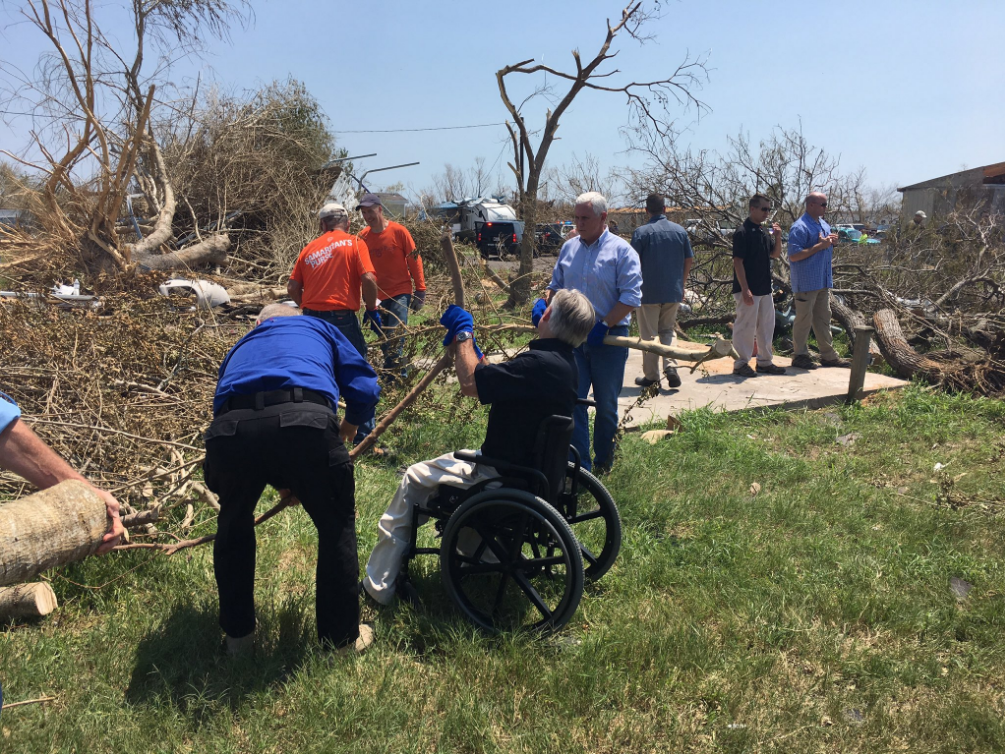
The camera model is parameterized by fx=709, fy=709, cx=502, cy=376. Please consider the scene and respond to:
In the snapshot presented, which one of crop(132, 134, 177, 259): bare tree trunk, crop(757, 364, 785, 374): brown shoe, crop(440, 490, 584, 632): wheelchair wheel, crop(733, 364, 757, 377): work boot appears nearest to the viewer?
crop(440, 490, 584, 632): wheelchair wheel

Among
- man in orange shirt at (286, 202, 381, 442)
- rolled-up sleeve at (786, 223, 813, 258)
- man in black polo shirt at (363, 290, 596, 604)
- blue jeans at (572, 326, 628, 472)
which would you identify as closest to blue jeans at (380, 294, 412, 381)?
man in orange shirt at (286, 202, 381, 442)

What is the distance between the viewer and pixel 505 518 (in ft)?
10.1

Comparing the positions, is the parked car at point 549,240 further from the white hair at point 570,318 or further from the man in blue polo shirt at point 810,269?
the white hair at point 570,318

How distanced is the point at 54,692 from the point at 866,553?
3.89 m

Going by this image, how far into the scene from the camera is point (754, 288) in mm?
7520

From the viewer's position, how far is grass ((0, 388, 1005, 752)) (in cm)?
252

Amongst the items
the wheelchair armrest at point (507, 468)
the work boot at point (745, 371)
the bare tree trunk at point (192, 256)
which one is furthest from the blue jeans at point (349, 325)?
the bare tree trunk at point (192, 256)

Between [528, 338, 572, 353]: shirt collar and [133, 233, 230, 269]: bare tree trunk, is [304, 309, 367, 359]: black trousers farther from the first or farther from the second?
[133, 233, 230, 269]: bare tree trunk

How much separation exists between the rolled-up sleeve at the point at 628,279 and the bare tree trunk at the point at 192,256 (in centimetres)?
846

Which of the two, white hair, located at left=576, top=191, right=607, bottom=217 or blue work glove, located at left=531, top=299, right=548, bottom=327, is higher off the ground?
white hair, located at left=576, top=191, right=607, bottom=217

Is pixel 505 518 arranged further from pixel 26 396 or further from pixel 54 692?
pixel 26 396

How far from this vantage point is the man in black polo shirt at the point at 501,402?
3004 mm

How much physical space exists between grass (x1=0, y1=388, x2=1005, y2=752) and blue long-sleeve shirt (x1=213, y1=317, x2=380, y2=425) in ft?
3.38

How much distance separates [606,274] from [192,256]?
955 centimetres
